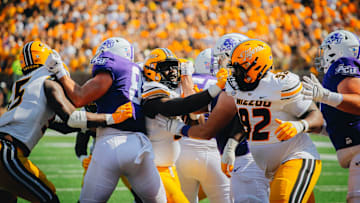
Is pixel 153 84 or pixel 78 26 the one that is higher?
pixel 153 84

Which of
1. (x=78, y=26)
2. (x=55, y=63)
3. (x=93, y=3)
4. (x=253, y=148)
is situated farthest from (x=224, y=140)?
(x=93, y=3)

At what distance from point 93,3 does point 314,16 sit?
773 centimetres

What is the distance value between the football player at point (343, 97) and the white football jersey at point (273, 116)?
5.1 inches

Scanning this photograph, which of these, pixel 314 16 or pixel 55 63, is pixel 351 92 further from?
pixel 314 16

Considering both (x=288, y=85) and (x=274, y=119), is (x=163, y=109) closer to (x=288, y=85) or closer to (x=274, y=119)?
(x=274, y=119)

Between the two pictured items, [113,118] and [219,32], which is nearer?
[113,118]

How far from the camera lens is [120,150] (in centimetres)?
329

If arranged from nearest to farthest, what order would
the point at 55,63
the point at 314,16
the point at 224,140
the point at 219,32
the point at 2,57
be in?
the point at 55,63 → the point at 224,140 → the point at 2,57 → the point at 219,32 → the point at 314,16

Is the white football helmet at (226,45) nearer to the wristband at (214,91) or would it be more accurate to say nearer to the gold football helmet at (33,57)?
the wristband at (214,91)

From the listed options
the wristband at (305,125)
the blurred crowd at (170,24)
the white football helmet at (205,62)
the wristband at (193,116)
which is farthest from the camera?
the blurred crowd at (170,24)

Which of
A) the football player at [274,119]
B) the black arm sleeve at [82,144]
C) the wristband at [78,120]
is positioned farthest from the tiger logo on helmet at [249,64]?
the black arm sleeve at [82,144]

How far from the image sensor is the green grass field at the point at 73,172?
19.4 ft

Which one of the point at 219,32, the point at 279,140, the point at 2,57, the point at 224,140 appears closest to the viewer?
the point at 279,140

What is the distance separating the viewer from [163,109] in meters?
3.46
